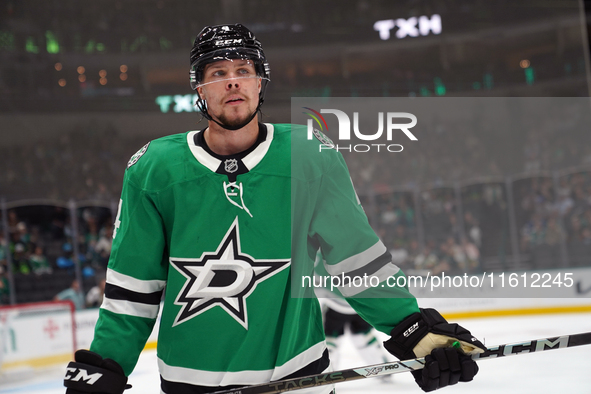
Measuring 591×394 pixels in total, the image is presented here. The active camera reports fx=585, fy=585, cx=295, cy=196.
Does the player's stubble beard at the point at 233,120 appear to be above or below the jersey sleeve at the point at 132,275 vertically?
above

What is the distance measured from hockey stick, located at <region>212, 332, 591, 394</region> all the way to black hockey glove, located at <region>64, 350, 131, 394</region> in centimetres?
20

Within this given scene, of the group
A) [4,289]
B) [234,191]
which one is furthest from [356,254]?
[4,289]

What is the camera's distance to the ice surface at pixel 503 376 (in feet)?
9.81

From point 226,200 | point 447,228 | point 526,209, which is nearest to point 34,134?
point 447,228

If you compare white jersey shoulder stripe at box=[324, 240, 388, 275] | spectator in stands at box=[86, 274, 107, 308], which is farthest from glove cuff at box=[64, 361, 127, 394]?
spectator in stands at box=[86, 274, 107, 308]

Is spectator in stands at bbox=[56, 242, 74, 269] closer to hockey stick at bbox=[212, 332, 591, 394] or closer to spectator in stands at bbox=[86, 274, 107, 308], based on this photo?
spectator in stands at bbox=[86, 274, 107, 308]

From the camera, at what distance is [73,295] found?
18.3 ft

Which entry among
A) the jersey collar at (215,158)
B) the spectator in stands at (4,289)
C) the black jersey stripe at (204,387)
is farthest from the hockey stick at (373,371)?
the spectator in stands at (4,289)

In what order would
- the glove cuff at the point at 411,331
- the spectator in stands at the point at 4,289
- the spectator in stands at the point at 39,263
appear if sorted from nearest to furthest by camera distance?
1. the glove cuff at the point at 411,331
2. the spectator in stands at the point at 4,289
3. the spectator in stands at the point at 39,263

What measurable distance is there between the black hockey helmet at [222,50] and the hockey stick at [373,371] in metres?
0.56

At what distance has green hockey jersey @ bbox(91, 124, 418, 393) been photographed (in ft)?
3.77

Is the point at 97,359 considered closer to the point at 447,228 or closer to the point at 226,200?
the point at 226,200

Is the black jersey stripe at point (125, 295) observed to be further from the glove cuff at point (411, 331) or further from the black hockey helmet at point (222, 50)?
the glove cuff at point (411, 331)

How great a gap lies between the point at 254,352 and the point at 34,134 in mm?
7198
